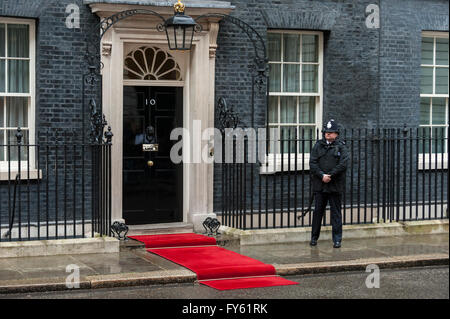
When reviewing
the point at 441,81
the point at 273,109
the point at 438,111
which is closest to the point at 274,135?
the point at 273,109

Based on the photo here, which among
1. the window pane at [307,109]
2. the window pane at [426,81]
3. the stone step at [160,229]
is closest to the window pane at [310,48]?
the window pane at [307,109]

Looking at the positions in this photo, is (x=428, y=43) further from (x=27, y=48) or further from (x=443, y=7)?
(x=27, y=48)

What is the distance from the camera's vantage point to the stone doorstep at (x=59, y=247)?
11.2m

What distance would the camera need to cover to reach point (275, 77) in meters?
14.3

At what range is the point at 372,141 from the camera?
13.8 meters

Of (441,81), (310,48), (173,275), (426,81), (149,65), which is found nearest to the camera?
(173,275)

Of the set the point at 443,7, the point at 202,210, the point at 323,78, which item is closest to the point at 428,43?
the point at 443,7

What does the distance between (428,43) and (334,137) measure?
167 inches

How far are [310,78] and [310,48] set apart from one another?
513 millimetres

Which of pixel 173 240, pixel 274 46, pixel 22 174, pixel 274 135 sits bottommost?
pixel 173 240

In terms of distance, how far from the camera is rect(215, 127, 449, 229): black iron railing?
13219 millimetres

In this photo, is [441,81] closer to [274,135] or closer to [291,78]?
[291,78]

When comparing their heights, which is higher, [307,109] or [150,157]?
[307,109]

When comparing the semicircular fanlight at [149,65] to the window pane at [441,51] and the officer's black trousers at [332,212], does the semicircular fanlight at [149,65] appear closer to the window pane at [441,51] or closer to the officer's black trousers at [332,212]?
the officer's black trousers at [332,212]
